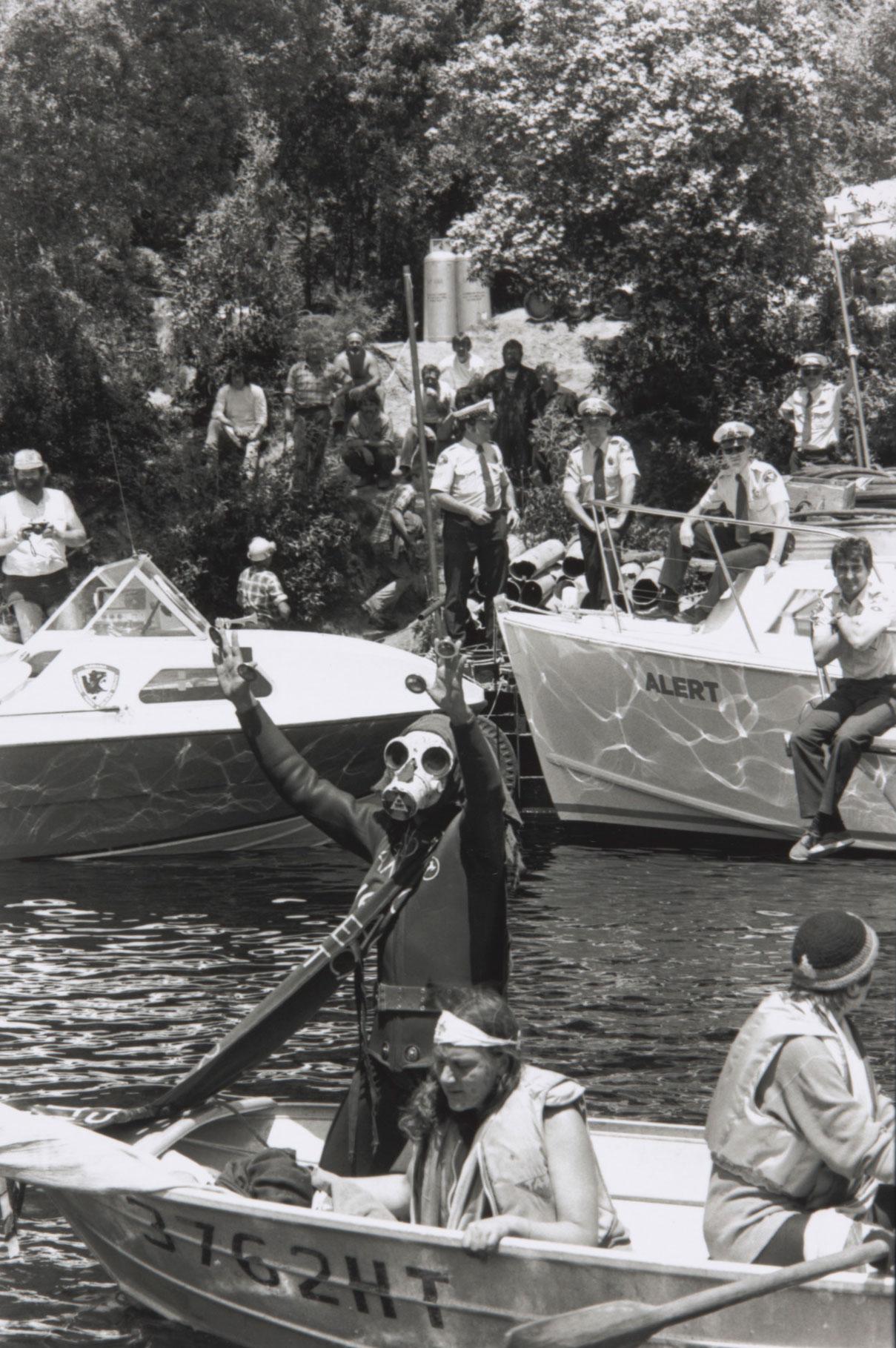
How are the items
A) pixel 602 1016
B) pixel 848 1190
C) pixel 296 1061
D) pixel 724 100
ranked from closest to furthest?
pixel 848 1190
pixel 296 1061
pixel 602 1016
pixel 724 100

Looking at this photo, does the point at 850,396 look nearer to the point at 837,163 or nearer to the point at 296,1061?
the point at 837,163

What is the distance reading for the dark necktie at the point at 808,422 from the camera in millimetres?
14797

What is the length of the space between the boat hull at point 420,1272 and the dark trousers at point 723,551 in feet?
24.0

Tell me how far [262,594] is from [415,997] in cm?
1037

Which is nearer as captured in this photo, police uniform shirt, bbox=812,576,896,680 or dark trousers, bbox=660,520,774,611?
police uniform shirt, bbox=812,576,896,680

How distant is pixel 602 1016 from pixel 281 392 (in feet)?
39.6

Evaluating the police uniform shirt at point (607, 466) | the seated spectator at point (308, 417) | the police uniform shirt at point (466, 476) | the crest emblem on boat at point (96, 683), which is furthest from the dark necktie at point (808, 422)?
the crest emblem on boat at point (96, 683)

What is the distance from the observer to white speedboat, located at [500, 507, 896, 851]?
1238 cm

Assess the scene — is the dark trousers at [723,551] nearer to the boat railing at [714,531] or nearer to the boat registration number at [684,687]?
the boat railing at [714,531]

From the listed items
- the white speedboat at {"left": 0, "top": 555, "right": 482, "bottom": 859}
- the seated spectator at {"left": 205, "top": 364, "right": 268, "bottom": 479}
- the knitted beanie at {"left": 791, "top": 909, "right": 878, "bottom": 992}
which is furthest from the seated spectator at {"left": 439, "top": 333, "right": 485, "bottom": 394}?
the knitted beanie at {"left": 791, "top": 909, "right": 878, "bottom": 992}

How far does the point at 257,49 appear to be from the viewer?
2058 cm

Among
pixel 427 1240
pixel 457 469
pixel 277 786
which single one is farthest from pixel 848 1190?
pixel 457 469

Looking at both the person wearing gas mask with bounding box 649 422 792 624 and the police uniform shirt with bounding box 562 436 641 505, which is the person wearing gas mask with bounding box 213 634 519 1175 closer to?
the person wearing gas mask with bounding box 649 422 792 624

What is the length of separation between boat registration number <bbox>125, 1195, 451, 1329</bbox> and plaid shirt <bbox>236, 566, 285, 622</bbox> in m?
10.1
